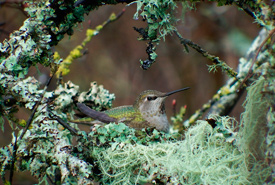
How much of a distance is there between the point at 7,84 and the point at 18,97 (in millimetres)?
98

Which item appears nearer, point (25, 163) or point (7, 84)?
point (7, 84)

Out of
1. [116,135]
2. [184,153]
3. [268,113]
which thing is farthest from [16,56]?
[268,113]

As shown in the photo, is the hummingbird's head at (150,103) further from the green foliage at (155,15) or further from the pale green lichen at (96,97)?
the green foliage at (155,15)

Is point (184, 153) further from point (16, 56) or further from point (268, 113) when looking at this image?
point (16, 56)

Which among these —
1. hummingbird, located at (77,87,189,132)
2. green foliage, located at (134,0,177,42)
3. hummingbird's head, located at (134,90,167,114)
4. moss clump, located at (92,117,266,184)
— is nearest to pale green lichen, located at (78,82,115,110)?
hummingbird, located at (77,87,189,132)

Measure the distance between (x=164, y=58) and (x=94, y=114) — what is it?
15.0ft

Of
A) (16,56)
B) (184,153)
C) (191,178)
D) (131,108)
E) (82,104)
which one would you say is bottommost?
(191,178)

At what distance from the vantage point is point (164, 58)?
7.18m

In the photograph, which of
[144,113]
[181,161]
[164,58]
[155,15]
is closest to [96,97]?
[144,113]

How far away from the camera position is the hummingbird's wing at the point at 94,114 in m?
2.68

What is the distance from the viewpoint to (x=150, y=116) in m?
3.20

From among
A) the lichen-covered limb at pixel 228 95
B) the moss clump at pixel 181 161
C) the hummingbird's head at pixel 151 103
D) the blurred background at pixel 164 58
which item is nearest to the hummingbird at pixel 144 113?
the hummingbird's head at pixel 151 103

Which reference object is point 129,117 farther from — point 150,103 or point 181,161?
point 181,161

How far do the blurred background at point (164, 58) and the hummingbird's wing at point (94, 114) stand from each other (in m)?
3.83
